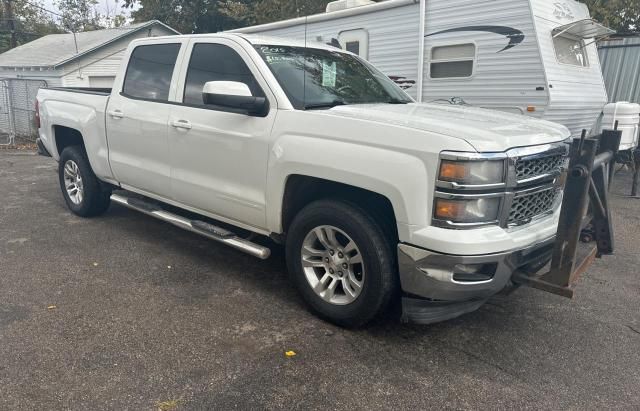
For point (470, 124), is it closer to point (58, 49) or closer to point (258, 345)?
point (258, 345)

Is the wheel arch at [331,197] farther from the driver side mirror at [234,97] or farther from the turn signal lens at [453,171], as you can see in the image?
the driver side mirror at [234,97]

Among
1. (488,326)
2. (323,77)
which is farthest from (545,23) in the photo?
(488,326)

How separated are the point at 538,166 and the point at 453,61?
5191 millimetres

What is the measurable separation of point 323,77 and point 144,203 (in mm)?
2242

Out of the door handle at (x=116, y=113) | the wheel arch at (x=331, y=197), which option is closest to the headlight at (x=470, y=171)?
the wheel arch at (x=331, y=197)

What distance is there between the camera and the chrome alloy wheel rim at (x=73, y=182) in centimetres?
582

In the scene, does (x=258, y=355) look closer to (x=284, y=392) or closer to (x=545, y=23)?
(x=284, y=392)

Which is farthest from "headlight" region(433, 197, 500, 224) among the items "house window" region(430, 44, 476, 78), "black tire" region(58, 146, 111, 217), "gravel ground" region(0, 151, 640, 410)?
"house window" region(430, 44, 476, 78)

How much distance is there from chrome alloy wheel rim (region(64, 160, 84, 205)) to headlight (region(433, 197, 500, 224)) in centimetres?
456

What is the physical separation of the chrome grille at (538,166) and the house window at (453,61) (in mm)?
4752

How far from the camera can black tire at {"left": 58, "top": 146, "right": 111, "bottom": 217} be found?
5.64 m

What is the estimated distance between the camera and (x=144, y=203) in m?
4.95

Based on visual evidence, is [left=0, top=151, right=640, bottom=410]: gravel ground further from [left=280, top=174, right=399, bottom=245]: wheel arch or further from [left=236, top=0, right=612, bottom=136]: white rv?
[left=236, top=0, right=612, bottom=136]: white rv

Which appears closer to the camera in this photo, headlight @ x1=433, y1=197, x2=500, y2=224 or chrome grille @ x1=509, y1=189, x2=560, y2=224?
headlight @ x1=433, y1=197, x2=500, y2=224
